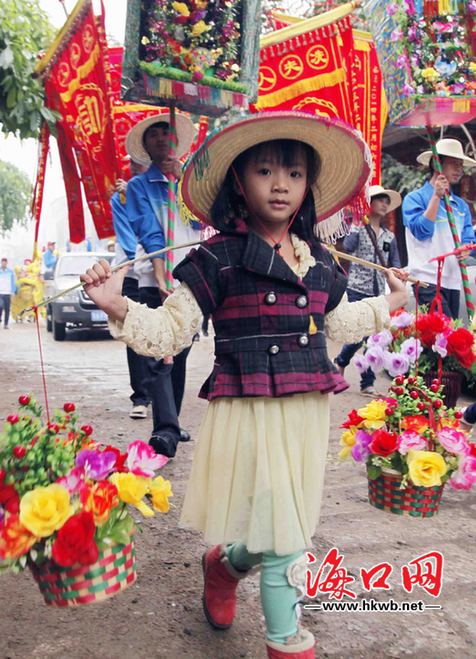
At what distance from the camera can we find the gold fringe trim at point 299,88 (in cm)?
538

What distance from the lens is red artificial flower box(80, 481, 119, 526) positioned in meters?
1.72

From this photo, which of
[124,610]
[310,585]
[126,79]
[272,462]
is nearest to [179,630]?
[124,610]

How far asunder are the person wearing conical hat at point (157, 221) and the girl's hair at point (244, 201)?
1.65 m

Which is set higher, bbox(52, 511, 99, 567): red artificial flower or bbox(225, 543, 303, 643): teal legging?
bbox(52, 511, 99, 567): red artificial flower

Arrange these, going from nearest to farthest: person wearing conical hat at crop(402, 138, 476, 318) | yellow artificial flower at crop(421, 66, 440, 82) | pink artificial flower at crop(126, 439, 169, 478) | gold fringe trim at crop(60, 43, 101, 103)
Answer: pink artificial flower at crop(126, 439, 169, 478) → gold fringe trim at crop(60, 43, 101, 103) → yellow artificial flower at crop(421, 66, 440, 82) → person wearing conical hat at crop(402, 138, 476, 318)

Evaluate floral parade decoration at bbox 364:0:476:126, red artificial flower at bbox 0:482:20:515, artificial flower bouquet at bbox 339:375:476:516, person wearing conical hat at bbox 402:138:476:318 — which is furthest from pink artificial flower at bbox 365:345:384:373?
red artificial flower at bbox 0:482:20:515

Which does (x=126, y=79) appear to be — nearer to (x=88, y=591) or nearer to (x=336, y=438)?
(x=88, y=591)

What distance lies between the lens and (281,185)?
1959 mm

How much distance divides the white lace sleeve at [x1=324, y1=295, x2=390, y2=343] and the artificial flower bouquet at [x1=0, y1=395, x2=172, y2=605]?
77 centimetres

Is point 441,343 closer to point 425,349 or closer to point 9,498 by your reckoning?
point 425,349

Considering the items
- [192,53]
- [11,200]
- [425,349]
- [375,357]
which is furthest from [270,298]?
[11,200]

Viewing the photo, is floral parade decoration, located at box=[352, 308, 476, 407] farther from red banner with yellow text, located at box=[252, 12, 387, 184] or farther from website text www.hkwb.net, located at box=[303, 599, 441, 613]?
red banner with yellow text, located at box=[252, 12, 387, 184]

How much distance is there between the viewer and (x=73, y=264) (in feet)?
43.5

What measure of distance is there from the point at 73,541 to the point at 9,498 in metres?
0.27
